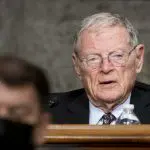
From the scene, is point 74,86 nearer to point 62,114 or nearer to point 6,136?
point 62,114

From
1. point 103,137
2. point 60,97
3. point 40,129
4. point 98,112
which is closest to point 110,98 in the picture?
point 98,112

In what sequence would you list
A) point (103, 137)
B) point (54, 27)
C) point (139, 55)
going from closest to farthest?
point (103, 137)
point (139, 55)
point (54, 27)

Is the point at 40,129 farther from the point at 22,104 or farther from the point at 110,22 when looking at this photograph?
the point at 110,22

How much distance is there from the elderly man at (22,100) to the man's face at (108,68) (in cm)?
116

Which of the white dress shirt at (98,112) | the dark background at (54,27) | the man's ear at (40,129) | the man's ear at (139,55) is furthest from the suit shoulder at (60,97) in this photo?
the man's ear at (40,129)

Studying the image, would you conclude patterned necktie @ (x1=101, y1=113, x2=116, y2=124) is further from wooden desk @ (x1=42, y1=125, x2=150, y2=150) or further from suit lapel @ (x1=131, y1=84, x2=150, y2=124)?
wooden desk @ (x1=42, y1=125, x2=150, y2=150)

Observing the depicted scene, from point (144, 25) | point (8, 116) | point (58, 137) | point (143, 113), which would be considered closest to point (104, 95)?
point (143, 113)

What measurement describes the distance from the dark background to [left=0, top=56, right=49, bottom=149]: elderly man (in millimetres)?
2069

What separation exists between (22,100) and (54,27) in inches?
84.3

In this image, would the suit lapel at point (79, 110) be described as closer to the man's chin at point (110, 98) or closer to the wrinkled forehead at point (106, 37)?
the man's chin at point (110, 98)

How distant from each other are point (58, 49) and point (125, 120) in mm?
1292

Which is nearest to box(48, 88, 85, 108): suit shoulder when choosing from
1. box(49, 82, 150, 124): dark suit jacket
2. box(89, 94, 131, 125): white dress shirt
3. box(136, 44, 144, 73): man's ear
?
box(49, 82, 150, 124): dark suit jacket

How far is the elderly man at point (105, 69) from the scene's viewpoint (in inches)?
94.4

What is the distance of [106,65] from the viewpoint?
2428mm
